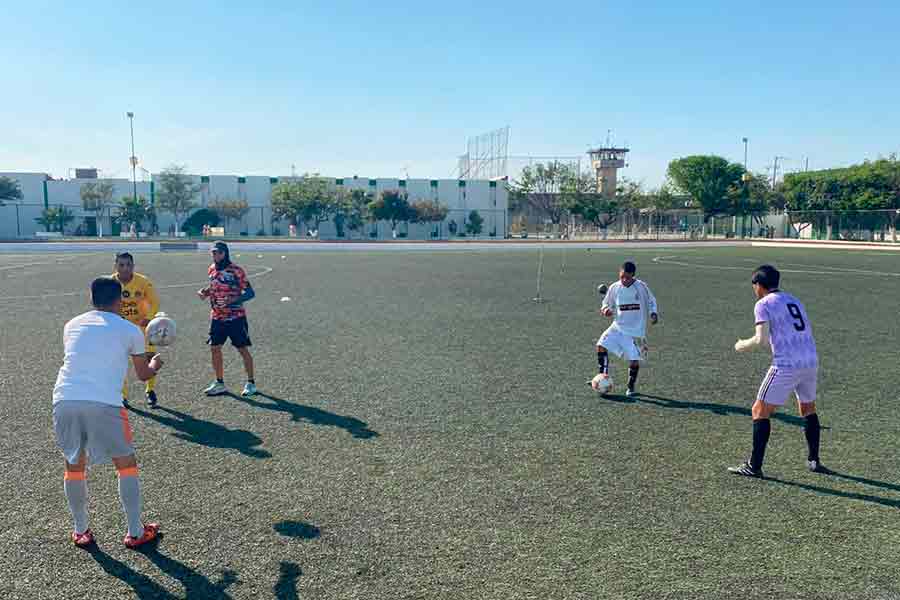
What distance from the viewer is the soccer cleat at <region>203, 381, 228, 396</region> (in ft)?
29.5

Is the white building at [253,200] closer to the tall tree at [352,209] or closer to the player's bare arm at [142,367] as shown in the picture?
the tall tree at [352,209]

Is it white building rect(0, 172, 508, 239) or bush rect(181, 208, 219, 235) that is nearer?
white building rect(0, 172, 508, 239)

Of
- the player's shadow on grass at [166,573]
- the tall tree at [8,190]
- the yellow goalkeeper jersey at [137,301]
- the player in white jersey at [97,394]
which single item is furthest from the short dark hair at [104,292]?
the tall tree at [8,190]

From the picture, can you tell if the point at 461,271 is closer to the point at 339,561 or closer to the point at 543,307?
the point at 543,307

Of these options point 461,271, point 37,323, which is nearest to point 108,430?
point 37,323

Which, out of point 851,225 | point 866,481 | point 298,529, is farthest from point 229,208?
point 866,481

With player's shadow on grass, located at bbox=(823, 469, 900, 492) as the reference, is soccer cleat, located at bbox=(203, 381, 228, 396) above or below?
above

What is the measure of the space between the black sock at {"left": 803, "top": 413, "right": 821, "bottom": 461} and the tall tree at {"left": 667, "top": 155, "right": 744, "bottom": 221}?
82869 mm

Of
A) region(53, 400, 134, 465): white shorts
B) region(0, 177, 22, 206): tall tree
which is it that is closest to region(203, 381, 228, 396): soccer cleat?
region(53, 400, 134, 465): white shorts

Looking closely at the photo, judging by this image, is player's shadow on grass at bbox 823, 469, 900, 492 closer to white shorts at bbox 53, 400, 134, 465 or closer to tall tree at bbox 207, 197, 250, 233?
white shorts at bbox 53, 400, 134, 465

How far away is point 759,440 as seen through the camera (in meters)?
6.12

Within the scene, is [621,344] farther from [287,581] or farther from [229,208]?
[229,208]

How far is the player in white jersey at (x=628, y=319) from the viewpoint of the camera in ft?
29.5

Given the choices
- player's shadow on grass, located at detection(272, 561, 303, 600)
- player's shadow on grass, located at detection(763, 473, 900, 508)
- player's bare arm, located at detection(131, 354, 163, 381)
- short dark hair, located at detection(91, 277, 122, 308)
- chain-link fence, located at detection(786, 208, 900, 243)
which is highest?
chain-link fence, located at detection(786, 208, 900, 243)
